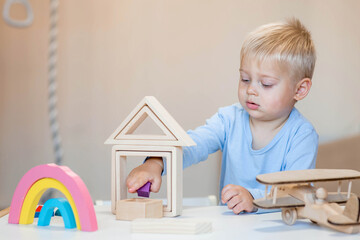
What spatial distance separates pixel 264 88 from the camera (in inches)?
43.0

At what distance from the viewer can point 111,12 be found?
1938 mm

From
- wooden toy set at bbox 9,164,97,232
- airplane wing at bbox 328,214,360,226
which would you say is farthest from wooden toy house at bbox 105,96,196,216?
airplane wing at bbox 328,214,360,226

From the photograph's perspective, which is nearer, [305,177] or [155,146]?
[305,177]

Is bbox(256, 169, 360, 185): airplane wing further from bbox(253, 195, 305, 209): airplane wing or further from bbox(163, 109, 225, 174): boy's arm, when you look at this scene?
bbox(163, 109, 225, 174): boy's arm

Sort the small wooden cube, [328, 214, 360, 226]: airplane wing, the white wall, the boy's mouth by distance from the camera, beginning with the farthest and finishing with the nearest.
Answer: the white wall → the boy's mouth → the small wooden cube → [328, 214, 360, 226]: airplane wing

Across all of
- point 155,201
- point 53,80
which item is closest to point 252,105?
point 155,201

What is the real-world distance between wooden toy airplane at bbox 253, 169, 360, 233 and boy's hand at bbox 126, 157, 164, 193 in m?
0.22

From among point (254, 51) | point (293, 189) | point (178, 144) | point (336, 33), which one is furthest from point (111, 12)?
point (293, 189)

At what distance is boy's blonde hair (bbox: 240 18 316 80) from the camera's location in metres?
1.08

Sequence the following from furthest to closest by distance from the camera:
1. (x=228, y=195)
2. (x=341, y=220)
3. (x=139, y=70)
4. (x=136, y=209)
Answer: (x=139, y=70), (x=228, y=195), (x=136, y=209), (x=341, y=220)

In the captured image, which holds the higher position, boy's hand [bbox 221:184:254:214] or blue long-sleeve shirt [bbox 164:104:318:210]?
blue long-sleeve shirt [bbox 164:104:318:210]

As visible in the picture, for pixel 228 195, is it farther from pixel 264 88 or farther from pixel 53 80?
pixel 53 80

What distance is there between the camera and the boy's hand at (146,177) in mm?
841

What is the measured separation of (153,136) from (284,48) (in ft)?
1.42
